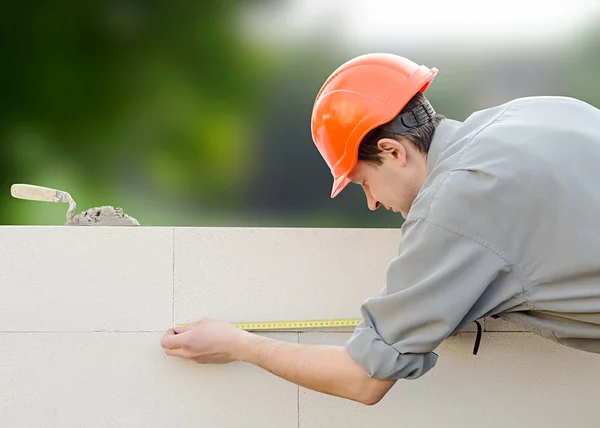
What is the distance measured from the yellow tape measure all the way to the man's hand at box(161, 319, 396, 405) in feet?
0.45

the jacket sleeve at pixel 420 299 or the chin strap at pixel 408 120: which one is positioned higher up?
the chin strap at pixel 408 120

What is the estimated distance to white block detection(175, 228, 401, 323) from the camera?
2.33 m

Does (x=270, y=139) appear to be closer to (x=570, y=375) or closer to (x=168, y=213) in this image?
(x=168, y=213)

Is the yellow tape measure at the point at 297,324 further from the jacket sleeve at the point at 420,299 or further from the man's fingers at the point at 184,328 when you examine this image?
the jacket sleeve at the point at 420,299

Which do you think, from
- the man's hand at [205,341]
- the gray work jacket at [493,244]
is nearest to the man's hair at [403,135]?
the gray work jacket at [493,244]

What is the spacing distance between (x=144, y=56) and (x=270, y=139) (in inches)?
47.2

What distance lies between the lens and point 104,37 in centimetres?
545

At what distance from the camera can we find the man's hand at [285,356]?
170 centimetres

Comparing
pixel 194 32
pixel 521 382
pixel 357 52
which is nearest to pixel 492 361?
pixel 521 382

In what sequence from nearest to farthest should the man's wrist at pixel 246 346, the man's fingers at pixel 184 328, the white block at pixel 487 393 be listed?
the man's wrist at pixel 246 346, the man's fingers at pixel 184 328, the white block at pixel 487 393


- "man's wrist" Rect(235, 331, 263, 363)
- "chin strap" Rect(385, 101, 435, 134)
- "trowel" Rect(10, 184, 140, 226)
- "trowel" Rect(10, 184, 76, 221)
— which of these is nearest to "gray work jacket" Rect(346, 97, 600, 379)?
"chin strap" Rect(385, 101, 435, 134)

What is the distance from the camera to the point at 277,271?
238 centimetres

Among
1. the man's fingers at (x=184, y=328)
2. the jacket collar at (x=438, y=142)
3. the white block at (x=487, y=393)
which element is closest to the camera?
the jacket collar at (x=438, y=142)

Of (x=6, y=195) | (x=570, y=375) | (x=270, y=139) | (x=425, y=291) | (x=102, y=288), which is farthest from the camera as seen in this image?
(x=270, y=139)
